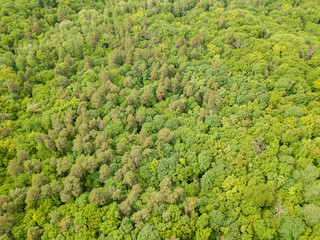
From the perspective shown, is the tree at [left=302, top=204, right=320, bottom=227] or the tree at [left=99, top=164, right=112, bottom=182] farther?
the tree at [left=99, top=164, right=112, bottom=182]

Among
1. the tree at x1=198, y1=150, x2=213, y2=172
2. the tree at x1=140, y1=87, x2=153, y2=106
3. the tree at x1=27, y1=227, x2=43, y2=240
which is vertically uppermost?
the tree at x1=140, y1=87, x2=153, y2=106

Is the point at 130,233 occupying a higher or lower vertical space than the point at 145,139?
lower

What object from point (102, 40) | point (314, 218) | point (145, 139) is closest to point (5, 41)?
point (102, 40)

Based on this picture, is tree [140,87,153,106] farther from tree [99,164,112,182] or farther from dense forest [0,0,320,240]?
tree [99,164,112,182]

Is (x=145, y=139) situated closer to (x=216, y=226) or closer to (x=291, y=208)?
(x=216, y=226)

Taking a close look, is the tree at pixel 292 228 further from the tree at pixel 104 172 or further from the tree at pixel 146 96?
the tree at pixel 146 96

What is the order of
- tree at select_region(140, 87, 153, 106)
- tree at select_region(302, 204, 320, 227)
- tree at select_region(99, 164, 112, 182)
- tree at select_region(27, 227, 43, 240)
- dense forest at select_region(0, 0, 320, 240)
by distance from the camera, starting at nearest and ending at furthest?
tree at select_region(302, 204, 320, 227), tree at select_region(27, 227, 43, 240), dense forest at select_region(0, 0, 320, 240), tree at select_region(99, 164, 112, 182), tree at select_region(140, 87, 153, 106)

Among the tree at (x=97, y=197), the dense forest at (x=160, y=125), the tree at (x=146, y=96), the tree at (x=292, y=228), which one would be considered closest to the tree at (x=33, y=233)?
the dense forest at (x=160, y=125)

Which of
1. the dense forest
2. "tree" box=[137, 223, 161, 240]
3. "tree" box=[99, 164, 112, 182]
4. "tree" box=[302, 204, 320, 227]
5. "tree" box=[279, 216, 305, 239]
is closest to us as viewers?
"tree" box=[302, 204, 320, 227]

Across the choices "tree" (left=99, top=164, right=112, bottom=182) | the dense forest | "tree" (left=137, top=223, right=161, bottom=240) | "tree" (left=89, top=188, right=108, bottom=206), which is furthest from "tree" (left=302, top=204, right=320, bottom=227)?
"tree" (left=99, top=164, right=112, bottom=182)
